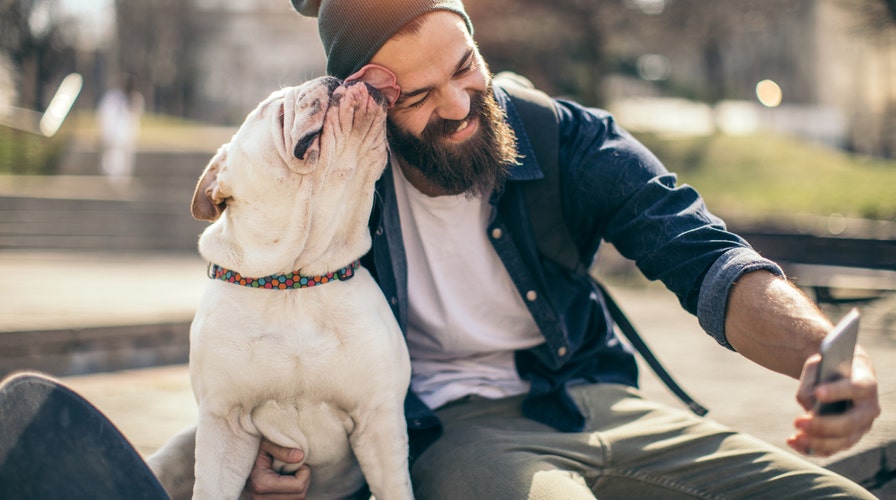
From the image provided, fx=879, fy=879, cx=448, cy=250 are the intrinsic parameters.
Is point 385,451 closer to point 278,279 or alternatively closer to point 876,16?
point 278,279

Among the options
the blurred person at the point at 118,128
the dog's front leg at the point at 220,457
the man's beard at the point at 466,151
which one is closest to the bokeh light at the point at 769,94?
the blurred person at the point at 118,128

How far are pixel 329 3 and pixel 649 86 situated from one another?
3102 centimetres

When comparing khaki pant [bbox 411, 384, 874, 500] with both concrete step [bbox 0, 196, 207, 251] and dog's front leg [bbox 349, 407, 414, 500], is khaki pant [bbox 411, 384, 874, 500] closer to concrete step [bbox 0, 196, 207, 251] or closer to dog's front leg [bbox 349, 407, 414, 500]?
dog's front leg [bbox 349, 407, 414, 500]

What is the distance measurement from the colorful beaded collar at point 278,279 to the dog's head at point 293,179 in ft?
0.06

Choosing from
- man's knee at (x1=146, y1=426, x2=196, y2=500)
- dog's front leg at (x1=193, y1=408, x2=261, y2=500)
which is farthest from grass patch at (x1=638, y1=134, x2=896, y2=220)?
dog's front leg at (x1=193, y1=408, x2=261, y2=500)

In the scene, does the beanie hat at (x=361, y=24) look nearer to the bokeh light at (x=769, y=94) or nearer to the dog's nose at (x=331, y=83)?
the dog's nose at (x=331, y=83)

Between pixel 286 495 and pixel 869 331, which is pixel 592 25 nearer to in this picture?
pixel 869 331

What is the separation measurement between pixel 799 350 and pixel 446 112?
3.66 feet

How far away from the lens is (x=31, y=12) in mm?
23875

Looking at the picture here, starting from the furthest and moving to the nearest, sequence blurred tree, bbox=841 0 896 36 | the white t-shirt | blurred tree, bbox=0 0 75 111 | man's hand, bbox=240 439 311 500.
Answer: blurred tree, bbox=0 0 75 111 < blurred tree, bbox=841 0 896 36 < the white t-shirt < man's hand, bbox=240 439 311 500

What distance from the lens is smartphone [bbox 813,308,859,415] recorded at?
62.3 inches

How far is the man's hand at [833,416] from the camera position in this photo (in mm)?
1594

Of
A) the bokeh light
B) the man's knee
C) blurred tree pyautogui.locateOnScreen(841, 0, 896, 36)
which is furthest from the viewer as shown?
the bokeh light

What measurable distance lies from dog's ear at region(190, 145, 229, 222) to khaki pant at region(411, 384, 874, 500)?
2.74 feet
